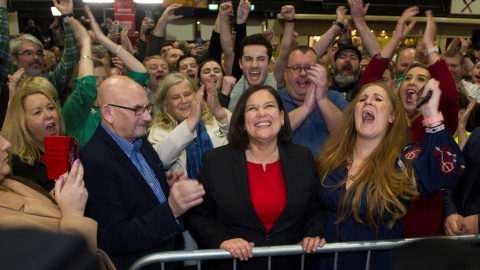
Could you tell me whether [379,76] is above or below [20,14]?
below

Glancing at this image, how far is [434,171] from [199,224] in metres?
1.29

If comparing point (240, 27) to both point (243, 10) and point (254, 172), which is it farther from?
point (254, 172)

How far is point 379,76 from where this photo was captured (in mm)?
3098

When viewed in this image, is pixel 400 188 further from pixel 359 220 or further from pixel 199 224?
pixel 199 224

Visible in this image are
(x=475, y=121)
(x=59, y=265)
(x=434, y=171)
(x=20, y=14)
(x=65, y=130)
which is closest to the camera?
(x=59, y=265)

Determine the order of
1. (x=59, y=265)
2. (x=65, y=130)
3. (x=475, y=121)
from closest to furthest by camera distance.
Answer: (x=59, y=265)
(x=65, y=130)
(x=475, y=121)

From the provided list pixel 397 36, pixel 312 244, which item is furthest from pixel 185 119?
pixel 397 36

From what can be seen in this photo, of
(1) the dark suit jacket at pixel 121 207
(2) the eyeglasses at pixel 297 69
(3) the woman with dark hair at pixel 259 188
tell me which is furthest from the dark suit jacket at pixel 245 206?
(2) the eyeglasses at pixel 297 69

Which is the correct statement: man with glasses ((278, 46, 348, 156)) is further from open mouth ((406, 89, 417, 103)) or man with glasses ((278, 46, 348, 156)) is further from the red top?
the red top

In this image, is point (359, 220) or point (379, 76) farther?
point (379, 76)

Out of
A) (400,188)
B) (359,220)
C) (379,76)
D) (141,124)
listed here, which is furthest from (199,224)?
(379,76)

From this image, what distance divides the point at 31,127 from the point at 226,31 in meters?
2.30

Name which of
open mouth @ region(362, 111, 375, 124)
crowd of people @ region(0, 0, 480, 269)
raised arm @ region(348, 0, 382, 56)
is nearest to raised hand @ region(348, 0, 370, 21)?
raised arm @ region(348, 0, 382, 56)

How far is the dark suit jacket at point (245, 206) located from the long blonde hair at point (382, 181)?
5.8 inches
